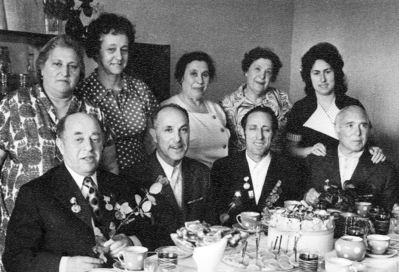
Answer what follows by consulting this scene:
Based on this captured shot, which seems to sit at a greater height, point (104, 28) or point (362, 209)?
point (104, 28)

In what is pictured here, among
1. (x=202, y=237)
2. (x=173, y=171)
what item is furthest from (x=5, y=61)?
(x=202, y=237)

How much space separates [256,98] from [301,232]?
168 cm

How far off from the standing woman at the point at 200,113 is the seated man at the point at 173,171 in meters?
0.66

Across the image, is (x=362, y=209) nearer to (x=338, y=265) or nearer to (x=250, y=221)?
(x=250, y=221)

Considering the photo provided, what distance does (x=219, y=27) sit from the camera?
17.1 ft

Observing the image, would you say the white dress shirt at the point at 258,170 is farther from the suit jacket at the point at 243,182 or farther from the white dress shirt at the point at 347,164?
the white dress shirt at the point at 347,164

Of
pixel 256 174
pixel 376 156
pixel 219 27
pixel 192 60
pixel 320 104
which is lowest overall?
pixel 256 174

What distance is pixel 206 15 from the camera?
510cm

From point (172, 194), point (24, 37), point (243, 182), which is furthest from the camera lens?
point (24, 37)

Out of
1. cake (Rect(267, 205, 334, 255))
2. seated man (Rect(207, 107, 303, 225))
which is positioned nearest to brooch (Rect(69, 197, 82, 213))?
cake (Rect(267, 205, 334, 255))

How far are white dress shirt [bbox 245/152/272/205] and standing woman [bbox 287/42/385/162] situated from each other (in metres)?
0.58

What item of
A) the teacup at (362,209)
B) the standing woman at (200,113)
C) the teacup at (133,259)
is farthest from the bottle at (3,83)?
the teacup at (362,209)

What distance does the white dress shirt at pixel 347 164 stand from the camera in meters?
3.14

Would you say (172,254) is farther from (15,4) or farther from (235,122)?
(15,4)
